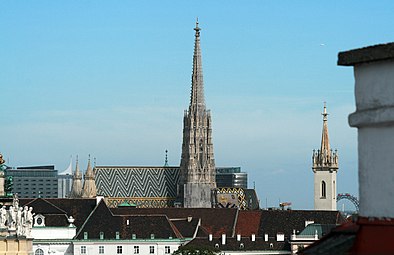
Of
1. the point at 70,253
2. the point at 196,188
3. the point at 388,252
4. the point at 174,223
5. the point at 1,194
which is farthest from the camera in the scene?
the point at 196,188

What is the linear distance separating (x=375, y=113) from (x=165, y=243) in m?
118

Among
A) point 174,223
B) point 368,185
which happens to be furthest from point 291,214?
point 368,185

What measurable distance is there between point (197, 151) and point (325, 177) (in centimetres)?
3359

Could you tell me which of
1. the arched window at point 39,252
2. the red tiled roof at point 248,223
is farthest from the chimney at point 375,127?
the red tiled roof at point 248,223

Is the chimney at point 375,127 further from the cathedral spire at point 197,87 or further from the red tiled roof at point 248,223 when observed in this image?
the cathedral spire at point 197,87

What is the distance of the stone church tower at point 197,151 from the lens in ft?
598

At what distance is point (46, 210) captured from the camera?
412 feet

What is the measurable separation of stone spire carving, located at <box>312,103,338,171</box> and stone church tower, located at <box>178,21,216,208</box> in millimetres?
29860

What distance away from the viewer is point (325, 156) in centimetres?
15350

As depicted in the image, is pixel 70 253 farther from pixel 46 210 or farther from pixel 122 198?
pixel 122 198

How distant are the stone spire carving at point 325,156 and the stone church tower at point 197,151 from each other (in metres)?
29.9

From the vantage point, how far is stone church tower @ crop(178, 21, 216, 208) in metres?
182

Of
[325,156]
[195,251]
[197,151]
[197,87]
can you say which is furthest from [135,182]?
[195,251]

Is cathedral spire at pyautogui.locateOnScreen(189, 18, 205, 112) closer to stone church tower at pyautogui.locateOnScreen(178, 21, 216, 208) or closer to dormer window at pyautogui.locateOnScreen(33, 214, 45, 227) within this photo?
stone church tower at pyautogui.locateOnScreen(178, 21, 216, 208)
